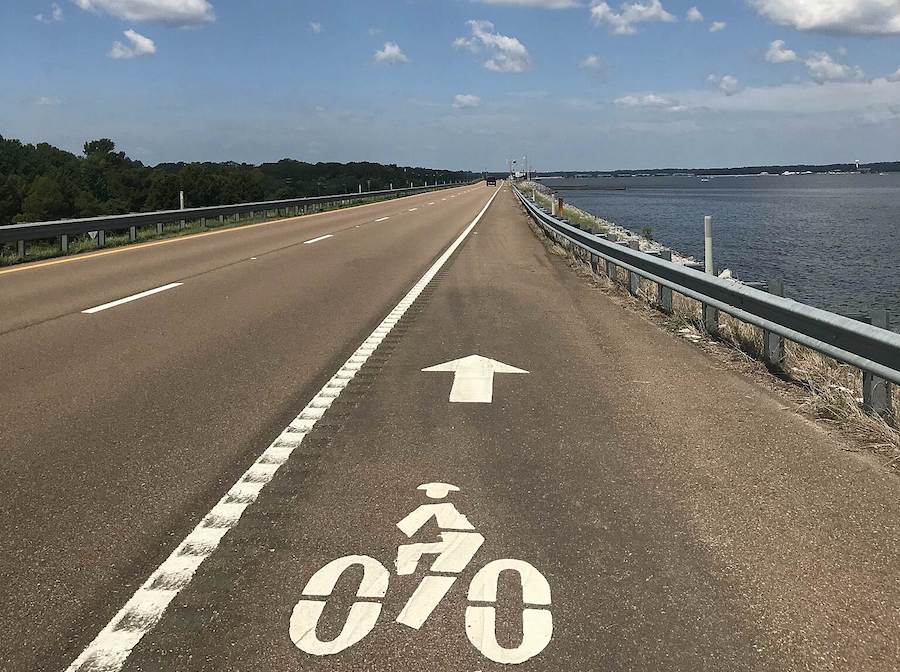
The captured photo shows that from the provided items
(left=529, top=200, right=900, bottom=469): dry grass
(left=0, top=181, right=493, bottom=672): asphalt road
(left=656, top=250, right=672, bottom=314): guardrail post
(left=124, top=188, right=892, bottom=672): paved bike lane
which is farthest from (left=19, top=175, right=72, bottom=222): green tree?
(left=124, top=188, right=892, bottom=672): paved bike lane

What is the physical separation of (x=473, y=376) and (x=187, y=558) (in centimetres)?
388

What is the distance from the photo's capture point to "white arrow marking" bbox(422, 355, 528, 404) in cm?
638

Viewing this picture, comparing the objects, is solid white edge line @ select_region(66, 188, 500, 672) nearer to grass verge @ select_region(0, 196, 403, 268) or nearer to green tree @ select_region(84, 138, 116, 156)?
grass verge @ select_region(0, 196, 403, 268)

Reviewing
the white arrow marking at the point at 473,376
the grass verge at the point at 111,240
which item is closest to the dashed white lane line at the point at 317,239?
the grass verge at the point at 111,240

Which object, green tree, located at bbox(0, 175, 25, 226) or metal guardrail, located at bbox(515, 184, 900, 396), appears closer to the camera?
metal guardrail, located at bbox(515, 184, 900, 396)

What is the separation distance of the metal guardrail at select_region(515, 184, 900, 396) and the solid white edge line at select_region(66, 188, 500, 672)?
3.71 meters

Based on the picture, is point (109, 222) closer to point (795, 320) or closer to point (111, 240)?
point (111, 240)

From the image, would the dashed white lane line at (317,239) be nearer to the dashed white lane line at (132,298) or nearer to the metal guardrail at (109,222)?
the metal guardrail at (109,222)

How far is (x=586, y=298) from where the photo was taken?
12297 mm

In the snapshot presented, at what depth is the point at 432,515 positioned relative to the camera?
4.04 m

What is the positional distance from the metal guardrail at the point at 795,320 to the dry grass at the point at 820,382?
1.16 feet

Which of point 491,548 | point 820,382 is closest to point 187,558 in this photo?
point 491,548

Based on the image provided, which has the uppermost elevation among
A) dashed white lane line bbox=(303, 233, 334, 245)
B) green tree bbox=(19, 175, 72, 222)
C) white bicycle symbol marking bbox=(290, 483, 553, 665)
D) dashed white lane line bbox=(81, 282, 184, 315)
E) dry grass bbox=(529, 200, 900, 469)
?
green tree bbox=(19, 175, 72, 222)

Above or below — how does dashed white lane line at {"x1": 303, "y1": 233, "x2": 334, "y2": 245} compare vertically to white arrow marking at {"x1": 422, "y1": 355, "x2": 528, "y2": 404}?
above
